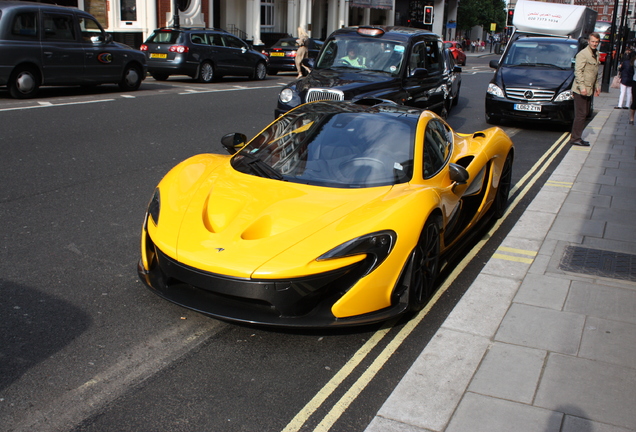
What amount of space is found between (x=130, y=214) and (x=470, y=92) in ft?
54.3

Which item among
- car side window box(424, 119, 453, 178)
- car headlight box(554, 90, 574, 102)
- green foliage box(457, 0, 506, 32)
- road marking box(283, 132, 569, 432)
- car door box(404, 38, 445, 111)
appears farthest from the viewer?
green foliage box(457, 0, 506, 32)

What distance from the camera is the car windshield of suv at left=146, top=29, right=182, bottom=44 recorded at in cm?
2022

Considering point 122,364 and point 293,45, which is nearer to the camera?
point 122,364

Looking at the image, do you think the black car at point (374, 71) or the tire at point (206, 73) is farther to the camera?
the tire at point (206, 73)

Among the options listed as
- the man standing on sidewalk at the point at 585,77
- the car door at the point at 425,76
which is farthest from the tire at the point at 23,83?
the man standing on sidewalk at the point at 585,77

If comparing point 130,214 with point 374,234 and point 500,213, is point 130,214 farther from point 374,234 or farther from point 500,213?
point 500,213

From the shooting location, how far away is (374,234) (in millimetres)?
3982

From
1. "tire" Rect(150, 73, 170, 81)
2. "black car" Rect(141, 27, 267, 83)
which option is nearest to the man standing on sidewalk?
"black car" Rect(141, 27, 267, 83)

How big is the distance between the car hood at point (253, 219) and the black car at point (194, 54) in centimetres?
1614

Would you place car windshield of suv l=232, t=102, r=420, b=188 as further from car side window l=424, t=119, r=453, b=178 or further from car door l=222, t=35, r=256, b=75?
car door l=222, t=35, r=256, b=75

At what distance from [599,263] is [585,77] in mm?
6512

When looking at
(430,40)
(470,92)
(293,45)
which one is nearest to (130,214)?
(430,40)

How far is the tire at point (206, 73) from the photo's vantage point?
67.7ft

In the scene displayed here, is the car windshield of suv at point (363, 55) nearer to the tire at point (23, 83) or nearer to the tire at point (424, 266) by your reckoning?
the tire at point (424, 266)
